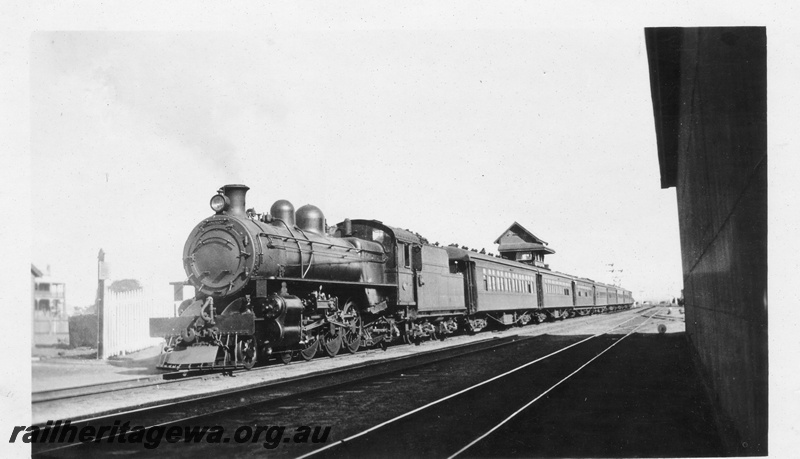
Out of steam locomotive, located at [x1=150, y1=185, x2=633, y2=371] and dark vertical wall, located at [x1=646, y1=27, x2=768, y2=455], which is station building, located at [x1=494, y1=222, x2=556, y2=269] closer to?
steam locomotive, located at [x1=150, y1=185, x2=633, y2=371]

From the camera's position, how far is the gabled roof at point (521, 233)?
47688mm

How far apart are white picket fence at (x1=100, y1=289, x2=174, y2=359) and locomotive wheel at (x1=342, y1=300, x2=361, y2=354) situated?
5436 mm

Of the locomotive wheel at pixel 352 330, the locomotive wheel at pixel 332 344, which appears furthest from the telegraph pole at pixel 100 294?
the locomotive wheel at pixel 352 330

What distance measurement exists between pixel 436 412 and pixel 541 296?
2548cm

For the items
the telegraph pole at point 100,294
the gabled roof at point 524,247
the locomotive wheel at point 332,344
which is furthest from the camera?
the gabled roof at point 524,247

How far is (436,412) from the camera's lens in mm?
7305

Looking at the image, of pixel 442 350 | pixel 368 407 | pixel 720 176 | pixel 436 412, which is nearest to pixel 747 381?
pixel 720 176

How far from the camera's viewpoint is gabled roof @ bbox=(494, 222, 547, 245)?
4769cm

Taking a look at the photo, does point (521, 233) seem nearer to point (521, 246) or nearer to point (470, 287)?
point (521, 246)

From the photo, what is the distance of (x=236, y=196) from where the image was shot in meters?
12.2

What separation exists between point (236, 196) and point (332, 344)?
4.34 metres

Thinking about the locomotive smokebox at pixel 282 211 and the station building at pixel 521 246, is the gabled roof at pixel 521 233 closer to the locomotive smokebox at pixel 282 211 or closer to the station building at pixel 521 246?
the station building at pixel 521 246

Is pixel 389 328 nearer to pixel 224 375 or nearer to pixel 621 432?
pixel 224 375

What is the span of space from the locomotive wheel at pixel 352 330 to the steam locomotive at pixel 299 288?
0.09 feet
